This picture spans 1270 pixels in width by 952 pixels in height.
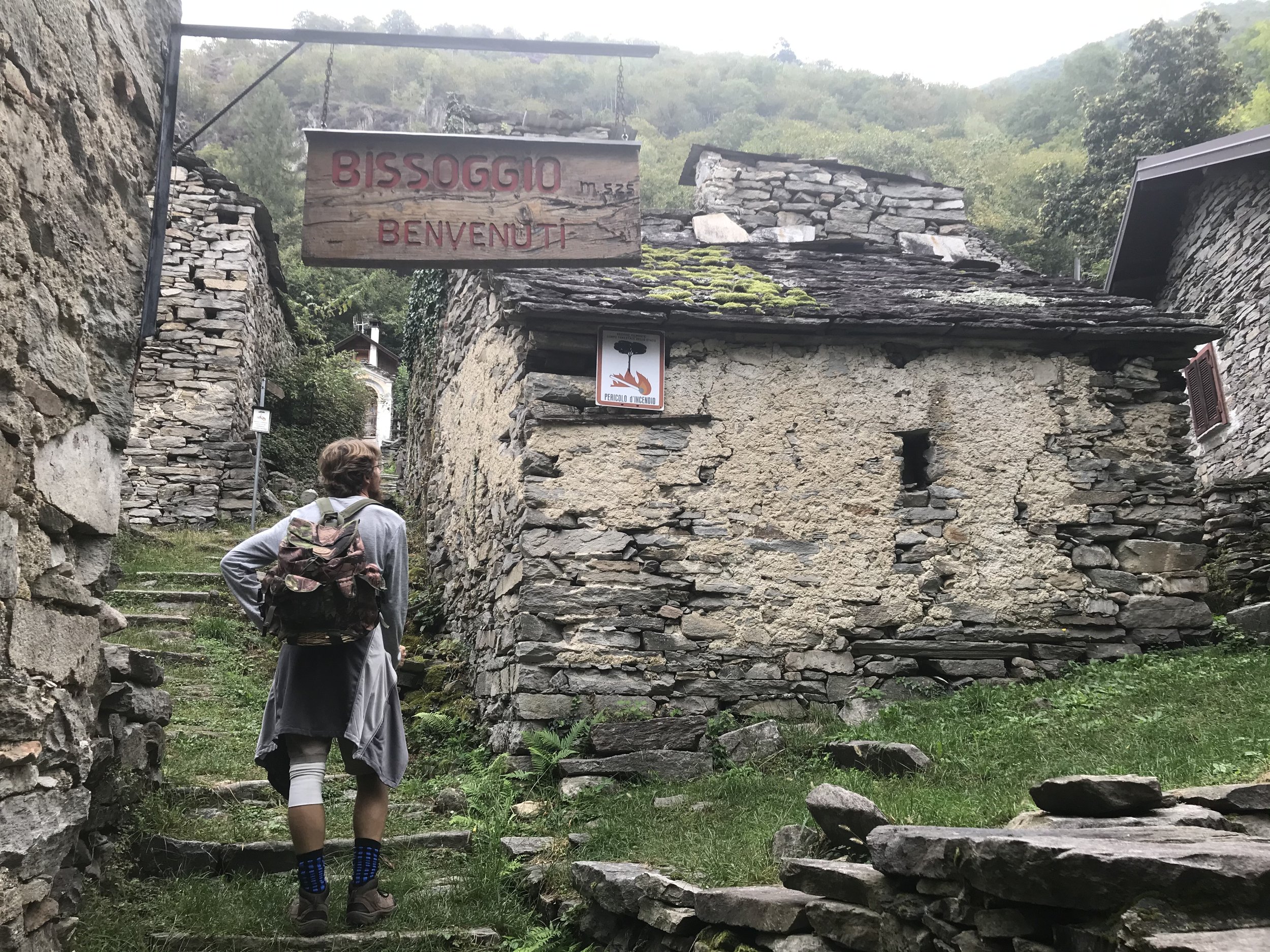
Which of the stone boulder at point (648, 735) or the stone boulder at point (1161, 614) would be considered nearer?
the stone boulder at point (648, 735)

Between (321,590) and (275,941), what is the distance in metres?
Result: 1.12

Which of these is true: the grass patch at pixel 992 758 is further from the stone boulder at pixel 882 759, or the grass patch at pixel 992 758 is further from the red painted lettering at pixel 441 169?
the red painted lettering at pixel 441 169

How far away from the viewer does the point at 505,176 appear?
3682 mm

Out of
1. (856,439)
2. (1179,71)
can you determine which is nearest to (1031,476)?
(856,439)

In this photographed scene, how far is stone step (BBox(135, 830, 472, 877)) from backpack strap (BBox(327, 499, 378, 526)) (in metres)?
1.50

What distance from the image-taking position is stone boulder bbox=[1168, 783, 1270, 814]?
289 centimetres

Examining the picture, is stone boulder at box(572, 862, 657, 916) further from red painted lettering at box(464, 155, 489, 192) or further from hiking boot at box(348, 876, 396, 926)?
red painted lettering at box(464, 155, 489, 192)

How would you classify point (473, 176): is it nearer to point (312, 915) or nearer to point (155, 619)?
point (312, 915)

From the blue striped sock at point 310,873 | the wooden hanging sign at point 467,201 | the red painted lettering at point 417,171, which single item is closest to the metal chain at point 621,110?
the wooden hanging sign at point 467,201

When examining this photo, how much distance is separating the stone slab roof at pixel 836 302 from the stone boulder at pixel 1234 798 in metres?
4.27

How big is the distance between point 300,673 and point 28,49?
2.04 metres

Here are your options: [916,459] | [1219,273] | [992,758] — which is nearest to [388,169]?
[992,758]

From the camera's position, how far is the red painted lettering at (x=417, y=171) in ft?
11.9

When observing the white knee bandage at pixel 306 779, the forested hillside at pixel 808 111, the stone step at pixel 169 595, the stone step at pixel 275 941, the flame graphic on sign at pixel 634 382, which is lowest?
the stone step at pixel 275 941
